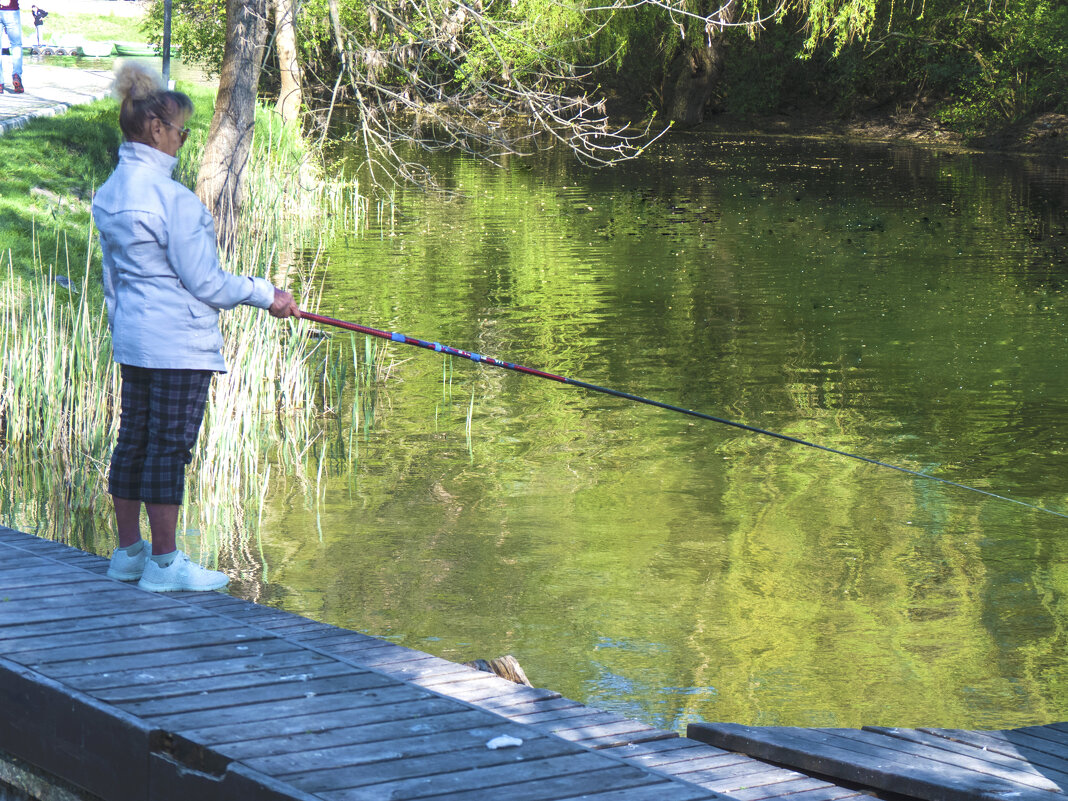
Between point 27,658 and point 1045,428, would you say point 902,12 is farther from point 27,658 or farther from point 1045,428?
point 27,658

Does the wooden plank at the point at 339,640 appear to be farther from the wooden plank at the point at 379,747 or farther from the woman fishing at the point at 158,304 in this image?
the wooden plank at the point at 379,747

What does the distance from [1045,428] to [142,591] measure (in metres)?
6.44

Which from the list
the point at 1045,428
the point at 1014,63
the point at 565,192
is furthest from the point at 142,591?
the point at 1014,63

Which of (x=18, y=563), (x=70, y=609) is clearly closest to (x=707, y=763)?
(x=70, y=609)

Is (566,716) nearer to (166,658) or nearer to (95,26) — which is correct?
(166,658)

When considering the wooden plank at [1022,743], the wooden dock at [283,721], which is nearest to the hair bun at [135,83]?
the wooden dock at [283,721]

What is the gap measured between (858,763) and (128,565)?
8.21 ft

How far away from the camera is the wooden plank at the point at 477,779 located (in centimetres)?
314

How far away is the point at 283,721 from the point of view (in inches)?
140

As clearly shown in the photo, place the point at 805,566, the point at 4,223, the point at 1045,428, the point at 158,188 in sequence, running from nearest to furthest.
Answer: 1. the point at 158,188
2. the point at 805,566
3. the point at 1045,428
4. the point at 4,223

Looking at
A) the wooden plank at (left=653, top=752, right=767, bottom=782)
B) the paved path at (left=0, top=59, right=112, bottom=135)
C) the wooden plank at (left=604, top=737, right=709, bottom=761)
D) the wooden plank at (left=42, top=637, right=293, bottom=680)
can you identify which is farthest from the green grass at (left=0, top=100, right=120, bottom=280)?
the wooden plank at (left=653, top=752, right=767, bottom=782)

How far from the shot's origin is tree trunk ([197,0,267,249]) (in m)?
12.0

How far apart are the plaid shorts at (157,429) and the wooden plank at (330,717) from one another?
1.26 meters

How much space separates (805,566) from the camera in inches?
261
